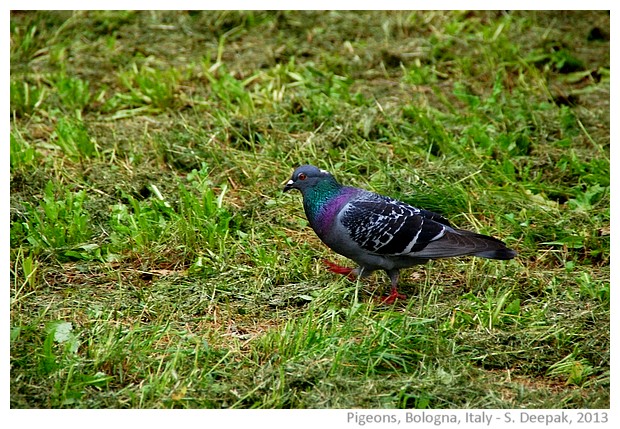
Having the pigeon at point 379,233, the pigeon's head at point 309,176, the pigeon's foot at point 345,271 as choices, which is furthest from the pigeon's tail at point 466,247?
the pigeon's head at point 309,176

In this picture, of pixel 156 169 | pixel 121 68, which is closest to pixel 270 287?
pixel 156 169

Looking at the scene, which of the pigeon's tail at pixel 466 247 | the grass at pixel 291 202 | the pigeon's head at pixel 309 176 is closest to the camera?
the grass at pixel 291 202

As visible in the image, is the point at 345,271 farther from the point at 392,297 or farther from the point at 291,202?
the point at 291,202

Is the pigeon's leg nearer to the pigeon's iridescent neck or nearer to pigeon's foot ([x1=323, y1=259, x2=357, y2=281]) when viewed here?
pigeon's foot ([x1=323, y1=259, x2=357, y2=281])

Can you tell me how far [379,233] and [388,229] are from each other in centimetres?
6

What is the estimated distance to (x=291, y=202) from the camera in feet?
19.2

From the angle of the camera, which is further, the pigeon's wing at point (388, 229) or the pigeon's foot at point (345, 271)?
the pigeon's foot at point (345, 271)

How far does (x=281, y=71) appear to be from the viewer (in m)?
7.48

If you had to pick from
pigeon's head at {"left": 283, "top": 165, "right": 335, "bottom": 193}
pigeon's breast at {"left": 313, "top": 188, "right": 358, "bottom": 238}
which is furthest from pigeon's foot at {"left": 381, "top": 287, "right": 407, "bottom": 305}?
pigeon's head at {"left": 283, "top": 165, "right": 335, "bottom": 193}

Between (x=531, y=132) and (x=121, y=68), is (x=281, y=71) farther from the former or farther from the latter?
(x=531, y=132)

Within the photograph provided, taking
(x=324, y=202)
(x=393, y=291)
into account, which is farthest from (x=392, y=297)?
(x=324, y=202)

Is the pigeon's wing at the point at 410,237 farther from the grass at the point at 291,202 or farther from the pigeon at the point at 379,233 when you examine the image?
the grass at the point at 291,202

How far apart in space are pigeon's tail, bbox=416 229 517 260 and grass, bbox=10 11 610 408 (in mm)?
211

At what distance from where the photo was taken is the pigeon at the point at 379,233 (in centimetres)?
480
